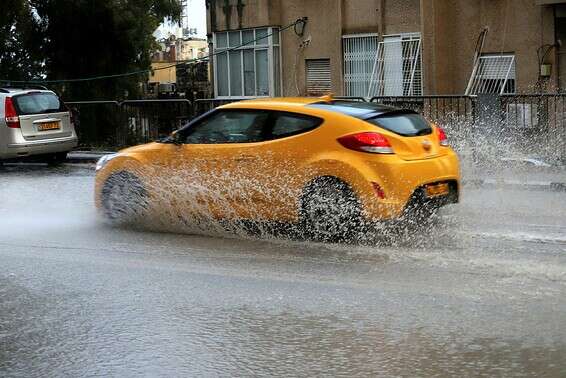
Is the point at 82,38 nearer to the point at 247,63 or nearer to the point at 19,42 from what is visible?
the point at 19,42

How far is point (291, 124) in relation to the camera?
10180 millimetres

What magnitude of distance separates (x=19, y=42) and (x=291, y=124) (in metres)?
27.0

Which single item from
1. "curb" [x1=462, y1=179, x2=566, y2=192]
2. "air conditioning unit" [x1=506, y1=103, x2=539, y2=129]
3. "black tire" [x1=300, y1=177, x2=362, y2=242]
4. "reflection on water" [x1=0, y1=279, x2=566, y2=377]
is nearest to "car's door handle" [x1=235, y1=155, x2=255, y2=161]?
"black tire" [x1=300, y1=177, x2=362, y2=242]

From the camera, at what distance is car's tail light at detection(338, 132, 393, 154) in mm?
9602

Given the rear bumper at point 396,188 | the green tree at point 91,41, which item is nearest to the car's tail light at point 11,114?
the rear bumper at point 396,188

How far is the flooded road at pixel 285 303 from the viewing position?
5.93m

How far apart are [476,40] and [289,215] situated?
13.4 m

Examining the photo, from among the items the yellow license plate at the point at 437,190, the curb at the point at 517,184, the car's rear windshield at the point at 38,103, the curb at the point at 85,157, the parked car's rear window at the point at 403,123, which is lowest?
the curb at the point at 517,184

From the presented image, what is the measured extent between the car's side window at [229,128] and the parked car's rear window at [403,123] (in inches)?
49.7

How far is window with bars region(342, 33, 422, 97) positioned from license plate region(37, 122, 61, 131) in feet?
28.4

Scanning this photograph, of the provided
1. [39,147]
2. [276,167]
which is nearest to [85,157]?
[39,147]

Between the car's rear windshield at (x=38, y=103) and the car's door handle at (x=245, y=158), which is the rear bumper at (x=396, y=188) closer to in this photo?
the car's door handle at (x=245, y=158)

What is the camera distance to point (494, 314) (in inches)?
266

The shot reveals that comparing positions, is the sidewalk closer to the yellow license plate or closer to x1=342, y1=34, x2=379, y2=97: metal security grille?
the yellow license plate
